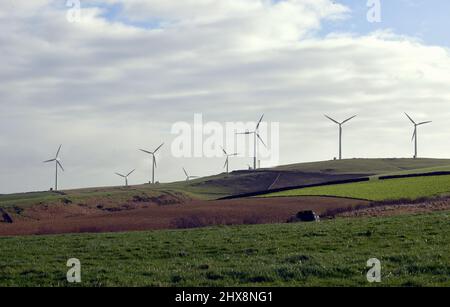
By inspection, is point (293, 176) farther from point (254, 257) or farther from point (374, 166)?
point (254, 257)

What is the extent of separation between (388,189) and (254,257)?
1592 inches

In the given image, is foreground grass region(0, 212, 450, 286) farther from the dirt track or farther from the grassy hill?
the grassy hill

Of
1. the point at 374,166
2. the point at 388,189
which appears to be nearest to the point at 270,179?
the point at 374,166

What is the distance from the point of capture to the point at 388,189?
5919 cm

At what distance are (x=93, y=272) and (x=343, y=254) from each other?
688cm

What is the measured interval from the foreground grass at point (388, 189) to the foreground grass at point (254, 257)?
78.9 ft

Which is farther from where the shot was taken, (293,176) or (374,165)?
(374,165)

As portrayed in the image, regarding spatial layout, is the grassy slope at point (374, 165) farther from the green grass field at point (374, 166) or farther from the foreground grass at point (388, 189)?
the foreground grass at point (388, 189)

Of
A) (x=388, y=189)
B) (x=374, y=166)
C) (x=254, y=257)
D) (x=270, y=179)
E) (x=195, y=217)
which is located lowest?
(x=254, y=257)

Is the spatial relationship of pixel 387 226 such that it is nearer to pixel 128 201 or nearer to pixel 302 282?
pixel 302 282

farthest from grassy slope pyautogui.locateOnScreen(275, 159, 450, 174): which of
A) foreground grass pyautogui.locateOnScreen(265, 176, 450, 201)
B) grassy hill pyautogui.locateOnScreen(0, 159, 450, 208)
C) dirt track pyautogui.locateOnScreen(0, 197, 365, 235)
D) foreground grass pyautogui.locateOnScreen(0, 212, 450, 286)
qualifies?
foreground grass pyautogui.locateOnScreen(0, 212, 450, 286)

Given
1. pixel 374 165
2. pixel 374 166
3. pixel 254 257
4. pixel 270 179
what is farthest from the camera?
pixel 374 165

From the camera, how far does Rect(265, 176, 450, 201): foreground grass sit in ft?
173

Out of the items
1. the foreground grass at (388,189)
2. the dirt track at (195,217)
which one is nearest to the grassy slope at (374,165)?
the foreground grass at (388,189)
